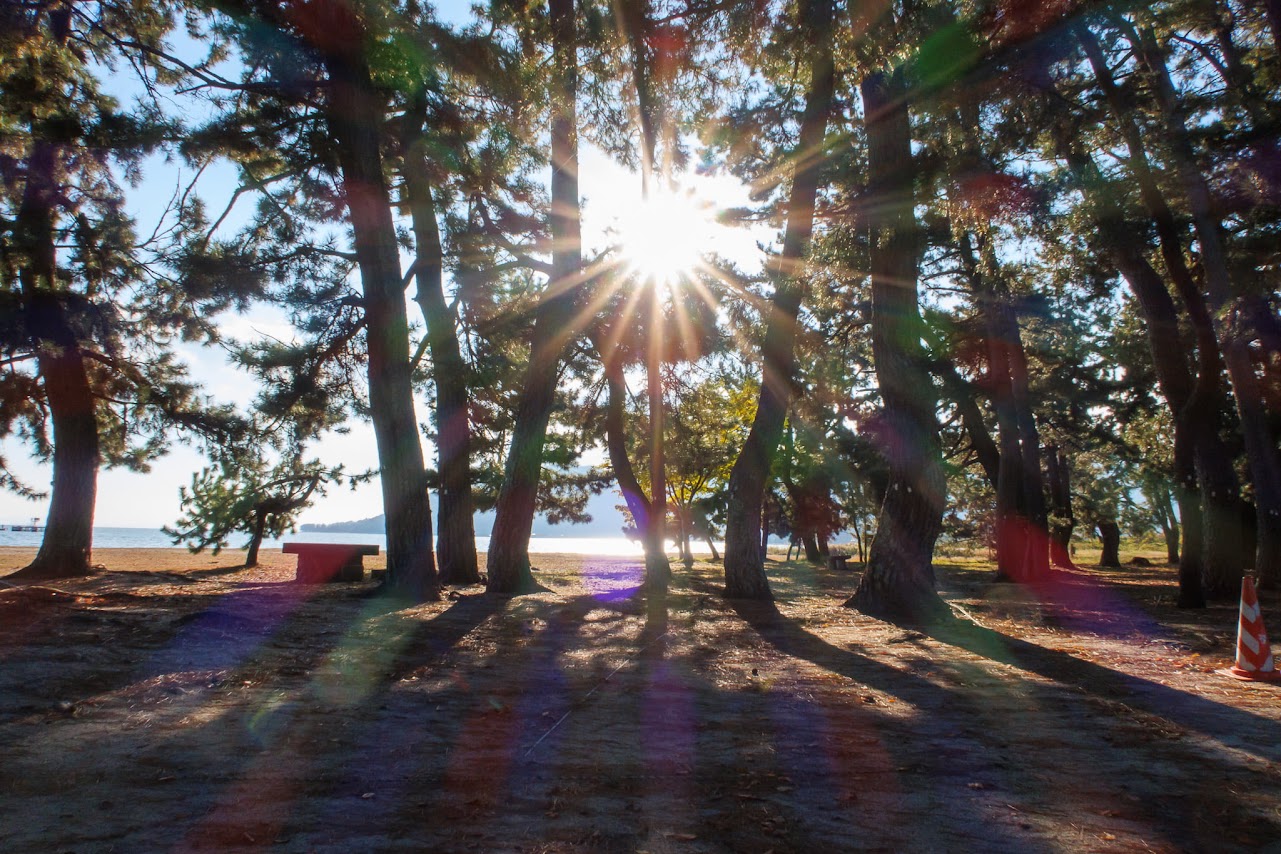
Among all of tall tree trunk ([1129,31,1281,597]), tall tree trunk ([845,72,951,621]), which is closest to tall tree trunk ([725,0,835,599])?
tall tree trunk ([845,72,951,621])

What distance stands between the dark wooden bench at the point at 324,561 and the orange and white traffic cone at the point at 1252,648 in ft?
44.3

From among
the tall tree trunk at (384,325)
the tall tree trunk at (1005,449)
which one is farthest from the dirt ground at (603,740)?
the tall tree trunk at (1005,449)

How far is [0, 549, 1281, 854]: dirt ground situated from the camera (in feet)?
8.75

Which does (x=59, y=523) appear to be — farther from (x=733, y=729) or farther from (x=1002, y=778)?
(x=1002, y=778)

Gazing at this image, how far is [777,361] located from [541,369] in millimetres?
3816

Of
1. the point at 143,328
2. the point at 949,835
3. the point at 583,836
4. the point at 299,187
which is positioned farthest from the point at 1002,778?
the point at 143,328

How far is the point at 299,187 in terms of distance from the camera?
1212 cm

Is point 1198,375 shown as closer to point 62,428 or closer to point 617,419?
point 617,419

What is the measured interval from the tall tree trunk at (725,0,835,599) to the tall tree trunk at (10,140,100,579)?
10.7 metres

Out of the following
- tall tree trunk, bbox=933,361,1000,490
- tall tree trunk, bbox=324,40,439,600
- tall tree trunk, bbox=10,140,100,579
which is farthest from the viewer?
tall tree trunk, bbox=933,361,1000,490

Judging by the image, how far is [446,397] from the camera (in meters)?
13.6

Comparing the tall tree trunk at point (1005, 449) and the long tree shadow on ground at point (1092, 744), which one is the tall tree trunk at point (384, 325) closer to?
the long tree shadow on ground at point (1092, 744)

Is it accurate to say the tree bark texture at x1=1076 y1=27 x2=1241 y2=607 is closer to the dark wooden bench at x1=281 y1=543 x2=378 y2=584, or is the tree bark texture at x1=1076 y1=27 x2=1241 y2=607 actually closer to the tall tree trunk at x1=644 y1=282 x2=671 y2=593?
the tall tree trunk at x1=644 y1=282 x2=671 y2=593

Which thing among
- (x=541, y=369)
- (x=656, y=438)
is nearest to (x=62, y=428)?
(x=541, y=369)
